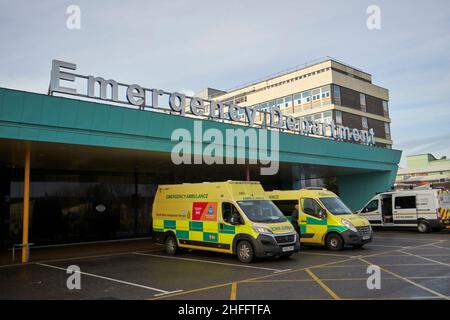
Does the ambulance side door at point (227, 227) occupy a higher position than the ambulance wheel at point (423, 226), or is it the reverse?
the ambulance side door at point (227, 227)

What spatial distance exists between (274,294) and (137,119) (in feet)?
28.3

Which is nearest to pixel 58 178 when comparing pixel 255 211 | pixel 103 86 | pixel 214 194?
pixel 103 86

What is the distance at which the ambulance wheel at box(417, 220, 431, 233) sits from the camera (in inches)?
805

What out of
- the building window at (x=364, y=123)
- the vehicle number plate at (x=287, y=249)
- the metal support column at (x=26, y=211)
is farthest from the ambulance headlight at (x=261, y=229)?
the building window at (x=364, y=123)

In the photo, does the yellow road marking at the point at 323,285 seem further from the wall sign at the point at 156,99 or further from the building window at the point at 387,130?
the building window at the point at 387,130

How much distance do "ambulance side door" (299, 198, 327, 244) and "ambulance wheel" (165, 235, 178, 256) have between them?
4888 millimetres

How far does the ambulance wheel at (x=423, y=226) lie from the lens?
67.1 feet

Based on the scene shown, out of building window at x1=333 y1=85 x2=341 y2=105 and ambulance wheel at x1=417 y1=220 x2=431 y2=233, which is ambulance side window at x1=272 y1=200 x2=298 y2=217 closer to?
ambulance wheel at x1=417 y1=220 x2=431 y2=233

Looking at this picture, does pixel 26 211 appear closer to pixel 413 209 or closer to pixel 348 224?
pixel 348 224

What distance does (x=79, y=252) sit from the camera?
16.3m

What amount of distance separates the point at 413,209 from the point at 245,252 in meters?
12.6

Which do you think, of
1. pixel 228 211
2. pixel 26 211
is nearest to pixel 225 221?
pixel 228 211

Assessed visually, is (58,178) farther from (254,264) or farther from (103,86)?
(254,264)

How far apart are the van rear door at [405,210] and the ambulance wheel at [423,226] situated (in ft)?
0.78
